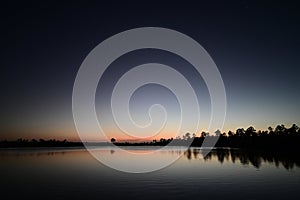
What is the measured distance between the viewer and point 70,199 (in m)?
25.8

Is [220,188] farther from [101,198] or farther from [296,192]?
[101,198]

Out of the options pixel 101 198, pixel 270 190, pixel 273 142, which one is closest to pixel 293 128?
pixel 273 142

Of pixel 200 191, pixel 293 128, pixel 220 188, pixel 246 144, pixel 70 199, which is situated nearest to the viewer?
pixel 70 199

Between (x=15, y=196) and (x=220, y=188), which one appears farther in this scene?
(x=220, y=188)

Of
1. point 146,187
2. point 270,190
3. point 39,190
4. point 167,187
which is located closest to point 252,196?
point 270,190

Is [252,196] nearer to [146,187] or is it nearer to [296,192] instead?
[296,192]

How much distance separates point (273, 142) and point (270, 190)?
13793 centimetres

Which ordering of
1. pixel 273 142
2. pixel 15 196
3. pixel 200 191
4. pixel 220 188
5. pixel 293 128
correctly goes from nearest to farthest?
1. pixel 15 196
2. pixel 200 191
3. pixel 220 188
4. pixel 273 142
5. pixel 293 128

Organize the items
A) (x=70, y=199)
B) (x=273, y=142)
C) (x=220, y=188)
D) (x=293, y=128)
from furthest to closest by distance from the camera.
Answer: (x=293, y=128) → (x=273, y=142) → (x=220, y=188) → (x=70, y=199)

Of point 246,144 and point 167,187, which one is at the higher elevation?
point 246,144

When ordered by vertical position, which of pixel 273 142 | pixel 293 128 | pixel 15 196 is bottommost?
pixel 15 196

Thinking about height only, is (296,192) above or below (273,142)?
below

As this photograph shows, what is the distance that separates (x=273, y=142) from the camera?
508ft

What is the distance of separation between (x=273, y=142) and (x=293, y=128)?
1335 inches
